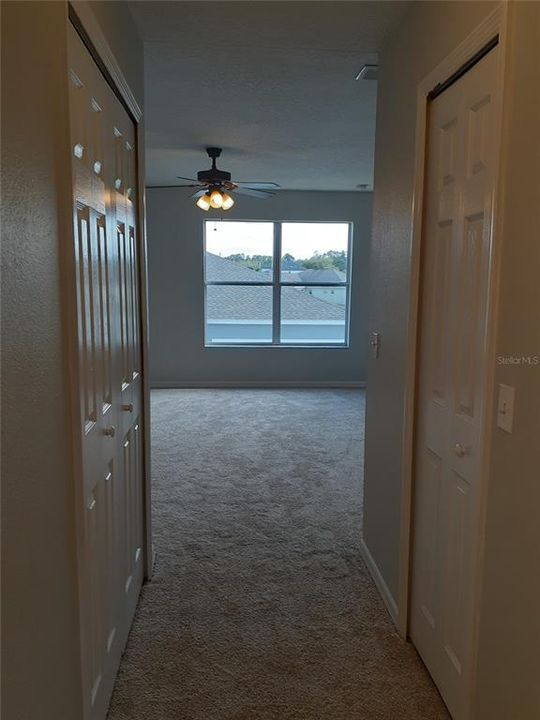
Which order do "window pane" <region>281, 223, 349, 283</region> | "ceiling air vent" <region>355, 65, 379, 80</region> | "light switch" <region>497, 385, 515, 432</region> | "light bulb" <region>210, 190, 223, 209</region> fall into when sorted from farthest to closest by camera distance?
"window pane" <region>281, 223, 349, 283</region>, "light bulb" <region>210, 190, 223, 209</region>, "ceiling air vent" <region>355, 65, 379, 80</region>, "light switch" <region>497, 385, 515, 432</region>

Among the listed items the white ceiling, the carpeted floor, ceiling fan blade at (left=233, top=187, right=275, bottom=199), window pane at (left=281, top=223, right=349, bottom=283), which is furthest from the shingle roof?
the carpeted floor

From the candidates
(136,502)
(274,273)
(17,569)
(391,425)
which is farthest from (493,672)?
(274,273)

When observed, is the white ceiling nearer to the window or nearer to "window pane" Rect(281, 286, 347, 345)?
the window

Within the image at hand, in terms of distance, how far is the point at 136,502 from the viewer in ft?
8.29

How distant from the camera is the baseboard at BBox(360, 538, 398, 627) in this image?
2428mm

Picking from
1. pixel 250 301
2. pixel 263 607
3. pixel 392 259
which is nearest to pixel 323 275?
pixel 250 301

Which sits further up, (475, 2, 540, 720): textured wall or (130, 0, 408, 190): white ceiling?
(130, 0, 408, 190): white ceiling

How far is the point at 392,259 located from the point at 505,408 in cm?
120

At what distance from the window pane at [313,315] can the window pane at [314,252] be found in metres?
0.17

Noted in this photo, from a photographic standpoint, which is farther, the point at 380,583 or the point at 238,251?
the point at 238,251

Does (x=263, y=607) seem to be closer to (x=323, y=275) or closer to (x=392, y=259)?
(x=392, y=259)

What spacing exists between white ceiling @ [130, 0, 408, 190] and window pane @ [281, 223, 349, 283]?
6.19 ft

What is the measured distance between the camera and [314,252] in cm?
750

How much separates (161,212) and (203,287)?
1.09 meters
